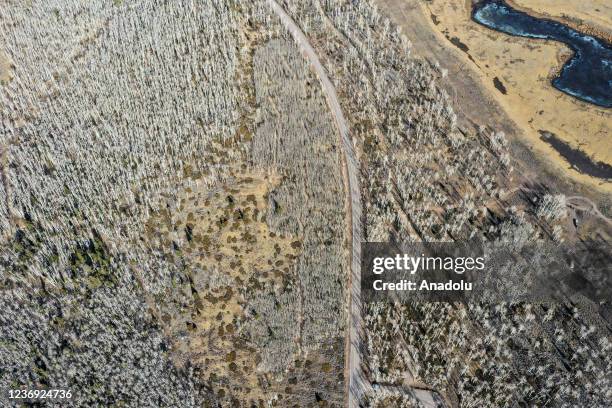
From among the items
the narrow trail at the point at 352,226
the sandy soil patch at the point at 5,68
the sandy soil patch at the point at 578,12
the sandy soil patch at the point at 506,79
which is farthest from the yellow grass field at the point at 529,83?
the sandy soil patch at the point at 5,68

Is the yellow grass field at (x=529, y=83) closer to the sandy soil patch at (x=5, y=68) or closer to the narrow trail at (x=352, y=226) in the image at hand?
the narrow trail at (x=352, y=226)

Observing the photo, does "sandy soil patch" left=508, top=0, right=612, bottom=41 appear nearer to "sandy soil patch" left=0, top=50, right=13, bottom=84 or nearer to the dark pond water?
the dark pond water

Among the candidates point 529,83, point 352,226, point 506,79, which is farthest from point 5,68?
point 529,83

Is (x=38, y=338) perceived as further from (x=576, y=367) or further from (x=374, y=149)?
(x=576, y=367)

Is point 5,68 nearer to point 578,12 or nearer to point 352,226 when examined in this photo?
point 352,226

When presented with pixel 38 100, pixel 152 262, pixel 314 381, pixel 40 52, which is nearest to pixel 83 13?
pixel 40 52

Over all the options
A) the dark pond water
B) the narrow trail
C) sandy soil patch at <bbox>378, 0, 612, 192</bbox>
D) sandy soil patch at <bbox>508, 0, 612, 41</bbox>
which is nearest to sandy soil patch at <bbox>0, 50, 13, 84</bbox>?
the narrow trail
